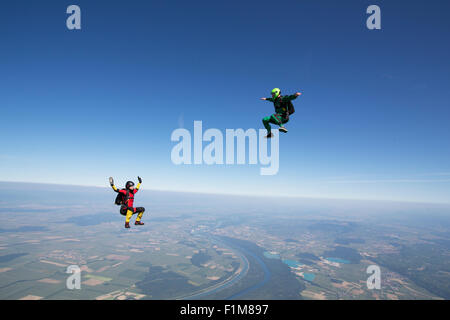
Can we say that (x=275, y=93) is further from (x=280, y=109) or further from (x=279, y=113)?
(x=279, y=113)

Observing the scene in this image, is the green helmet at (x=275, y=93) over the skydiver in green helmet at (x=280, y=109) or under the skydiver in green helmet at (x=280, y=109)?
over

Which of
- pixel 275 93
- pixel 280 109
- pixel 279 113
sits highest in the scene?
pixel 275 93

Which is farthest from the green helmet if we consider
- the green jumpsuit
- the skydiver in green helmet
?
the green jumpsuit

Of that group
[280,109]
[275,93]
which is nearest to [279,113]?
[280,109]

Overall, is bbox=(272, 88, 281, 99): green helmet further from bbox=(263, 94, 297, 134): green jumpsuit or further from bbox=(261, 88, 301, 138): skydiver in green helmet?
bbox=(263, 94, 297, 134): green jumpsuit

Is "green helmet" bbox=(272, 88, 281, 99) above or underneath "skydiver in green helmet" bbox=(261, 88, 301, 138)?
above

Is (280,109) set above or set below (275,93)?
below

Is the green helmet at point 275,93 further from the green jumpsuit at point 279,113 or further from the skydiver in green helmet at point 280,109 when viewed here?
the green jumpsuit at point 279,113

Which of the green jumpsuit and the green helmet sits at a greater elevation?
the green helmet

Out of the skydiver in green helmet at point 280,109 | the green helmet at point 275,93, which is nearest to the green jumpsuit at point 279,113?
the skydiver in green helmet at point 280,109

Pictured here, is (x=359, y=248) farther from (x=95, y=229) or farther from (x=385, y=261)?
(x=95, y=229)

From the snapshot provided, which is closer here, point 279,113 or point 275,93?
point 275,93
